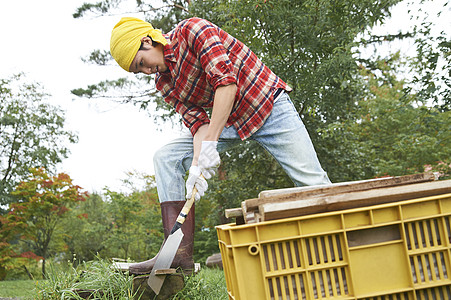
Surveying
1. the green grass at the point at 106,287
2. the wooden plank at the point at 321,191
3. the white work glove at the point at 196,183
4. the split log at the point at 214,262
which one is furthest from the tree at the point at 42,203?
the wooden plank at the point at 321,191

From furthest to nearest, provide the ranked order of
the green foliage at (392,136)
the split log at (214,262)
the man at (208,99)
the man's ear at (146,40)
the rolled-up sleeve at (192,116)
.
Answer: the split log at (214,262)
the green foliage at (392,136)
the rolled-up sleeve at (192,116)
the man's ear at (146,40)
the man at (208,99)

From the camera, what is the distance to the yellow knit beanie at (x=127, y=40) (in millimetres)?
2248

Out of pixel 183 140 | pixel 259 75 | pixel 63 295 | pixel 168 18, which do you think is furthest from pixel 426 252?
pixel 168 18

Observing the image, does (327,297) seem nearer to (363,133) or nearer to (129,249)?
(363,133)

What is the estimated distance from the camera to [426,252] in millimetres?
1263

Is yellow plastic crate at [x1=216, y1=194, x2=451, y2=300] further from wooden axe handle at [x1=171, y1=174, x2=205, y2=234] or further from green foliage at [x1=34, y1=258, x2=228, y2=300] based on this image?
green foliage at [x1=34, y1=258, x2=228, y2=300]

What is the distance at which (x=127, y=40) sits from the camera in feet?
7.38

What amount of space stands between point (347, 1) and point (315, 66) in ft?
2.99

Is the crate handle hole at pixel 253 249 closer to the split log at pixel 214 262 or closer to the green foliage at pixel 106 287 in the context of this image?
the green foliage at pixel 106 287

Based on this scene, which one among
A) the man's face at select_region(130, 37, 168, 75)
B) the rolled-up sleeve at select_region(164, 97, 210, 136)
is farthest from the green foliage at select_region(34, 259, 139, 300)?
the man's face at select_region(130, 37, 168, 75)

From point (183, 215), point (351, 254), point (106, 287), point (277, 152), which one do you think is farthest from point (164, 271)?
point (351, 254)

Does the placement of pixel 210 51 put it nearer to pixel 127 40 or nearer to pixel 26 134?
pixel 127 40

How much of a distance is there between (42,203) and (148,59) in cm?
893

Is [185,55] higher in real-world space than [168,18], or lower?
lower
